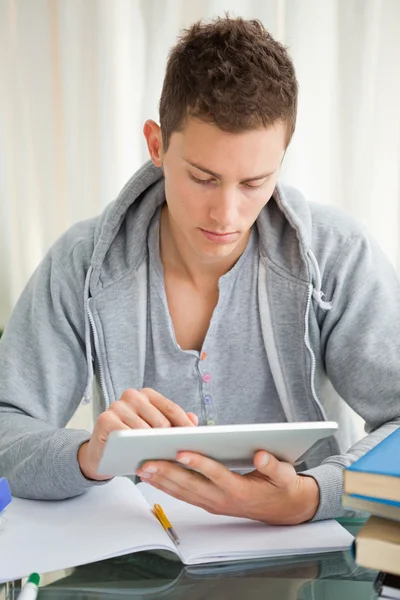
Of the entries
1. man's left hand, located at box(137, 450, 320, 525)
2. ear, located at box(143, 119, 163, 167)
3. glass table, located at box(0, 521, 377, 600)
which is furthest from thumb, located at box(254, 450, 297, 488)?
ear, located at box(143, 119, 163, 167)

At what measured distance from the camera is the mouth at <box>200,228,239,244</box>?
1.29 m

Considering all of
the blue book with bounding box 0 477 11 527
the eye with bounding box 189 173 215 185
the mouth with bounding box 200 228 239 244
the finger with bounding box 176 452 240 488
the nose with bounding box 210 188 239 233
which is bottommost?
the blue book with bounding box 0 477 11 527

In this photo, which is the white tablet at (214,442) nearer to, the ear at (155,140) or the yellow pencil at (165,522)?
the yellow pencil at (165,522)

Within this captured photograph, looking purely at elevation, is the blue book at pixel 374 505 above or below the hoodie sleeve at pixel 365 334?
above

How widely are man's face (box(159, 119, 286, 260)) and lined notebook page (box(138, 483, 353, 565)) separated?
41 cm

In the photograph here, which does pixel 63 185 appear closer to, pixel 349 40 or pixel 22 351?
pixel 349 40

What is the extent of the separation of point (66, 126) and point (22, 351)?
1.01 meters

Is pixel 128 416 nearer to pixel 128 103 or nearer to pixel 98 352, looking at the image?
pixel 98 352

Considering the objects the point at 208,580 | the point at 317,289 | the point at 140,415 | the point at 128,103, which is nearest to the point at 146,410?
the point at 140,415

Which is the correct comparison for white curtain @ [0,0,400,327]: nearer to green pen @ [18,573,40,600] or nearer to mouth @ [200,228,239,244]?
mouth @ [200,228,239,244]

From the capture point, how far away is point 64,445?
1.21 metres

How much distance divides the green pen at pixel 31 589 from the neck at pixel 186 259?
0.73 metres

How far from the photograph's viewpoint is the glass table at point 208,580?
2.95ft

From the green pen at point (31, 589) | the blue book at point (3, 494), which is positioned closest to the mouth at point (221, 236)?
the blue book at point (3, 494)
